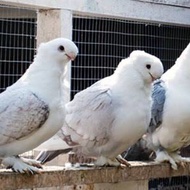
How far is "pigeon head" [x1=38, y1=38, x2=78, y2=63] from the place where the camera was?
356 centimetres

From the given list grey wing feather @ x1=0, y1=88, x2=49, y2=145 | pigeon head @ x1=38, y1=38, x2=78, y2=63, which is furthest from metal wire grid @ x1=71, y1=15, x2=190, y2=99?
grey wing feather @ x1=0, y1=88, x2=49, y2=145

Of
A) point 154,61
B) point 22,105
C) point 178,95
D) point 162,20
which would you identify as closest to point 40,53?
point 22,105

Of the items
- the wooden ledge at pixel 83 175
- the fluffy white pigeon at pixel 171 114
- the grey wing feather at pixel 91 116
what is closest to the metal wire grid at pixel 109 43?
the fluffy white pigeon at pixel 171 114

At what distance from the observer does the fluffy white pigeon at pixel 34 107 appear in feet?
11.4

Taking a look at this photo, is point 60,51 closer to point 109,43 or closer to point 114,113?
point 114,113

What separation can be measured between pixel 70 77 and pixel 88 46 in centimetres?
38

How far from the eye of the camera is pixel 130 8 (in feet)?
20.9

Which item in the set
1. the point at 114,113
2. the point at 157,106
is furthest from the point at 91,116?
the point at 157,106

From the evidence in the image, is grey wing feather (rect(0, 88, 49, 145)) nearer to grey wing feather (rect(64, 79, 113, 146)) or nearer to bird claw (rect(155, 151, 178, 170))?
grey wing feather (rect(64, 79, 113, 146))

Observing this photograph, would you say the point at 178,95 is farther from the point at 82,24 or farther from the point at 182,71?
the point at 82,24

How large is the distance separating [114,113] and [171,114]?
51cm

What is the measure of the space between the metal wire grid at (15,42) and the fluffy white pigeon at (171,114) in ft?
5.40

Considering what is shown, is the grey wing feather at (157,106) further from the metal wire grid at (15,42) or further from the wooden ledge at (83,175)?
the metal wire grid at (15,42)

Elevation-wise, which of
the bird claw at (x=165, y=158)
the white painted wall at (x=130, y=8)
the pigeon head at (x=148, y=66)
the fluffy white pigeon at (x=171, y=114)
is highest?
the white painted wall at (x=130, y=8)
